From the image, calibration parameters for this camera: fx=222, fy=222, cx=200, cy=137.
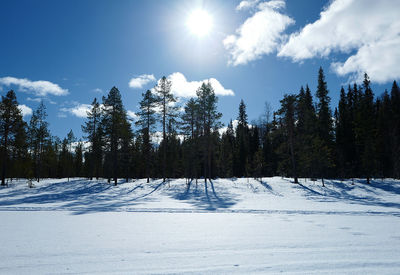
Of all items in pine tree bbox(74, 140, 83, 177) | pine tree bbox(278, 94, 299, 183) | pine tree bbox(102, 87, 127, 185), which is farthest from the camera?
pine tree bbox(74, 140, 83, 177)

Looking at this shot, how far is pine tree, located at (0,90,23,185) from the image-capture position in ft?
84.8

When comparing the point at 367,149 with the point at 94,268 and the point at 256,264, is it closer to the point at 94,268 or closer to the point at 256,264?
the point at 256,264

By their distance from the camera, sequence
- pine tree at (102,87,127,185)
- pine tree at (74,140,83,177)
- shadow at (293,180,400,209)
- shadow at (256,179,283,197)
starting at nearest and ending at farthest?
shadow at (293,180,400,209) < shadow at (256,179,283,197) < pine tree at (102,87,127,185) < pine tree at (74,140,83,177)

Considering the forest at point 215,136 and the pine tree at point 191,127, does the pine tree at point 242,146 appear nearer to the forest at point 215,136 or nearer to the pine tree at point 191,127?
the forest at point 215,136

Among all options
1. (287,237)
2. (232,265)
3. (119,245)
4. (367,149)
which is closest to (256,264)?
(232,265)

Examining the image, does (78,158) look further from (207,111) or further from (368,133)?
(368,133)

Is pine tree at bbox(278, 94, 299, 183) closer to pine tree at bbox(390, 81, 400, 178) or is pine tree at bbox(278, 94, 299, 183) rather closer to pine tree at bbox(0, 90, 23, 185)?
pine tree at bbox(390, 81, 400, 178)

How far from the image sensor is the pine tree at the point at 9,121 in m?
25.9

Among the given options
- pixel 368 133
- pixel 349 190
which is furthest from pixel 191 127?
pixel 368 133

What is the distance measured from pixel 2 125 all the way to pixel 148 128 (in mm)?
16637

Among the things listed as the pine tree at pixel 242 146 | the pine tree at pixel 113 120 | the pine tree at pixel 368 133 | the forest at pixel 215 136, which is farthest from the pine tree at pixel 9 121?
the pine tree at pixel 368 133

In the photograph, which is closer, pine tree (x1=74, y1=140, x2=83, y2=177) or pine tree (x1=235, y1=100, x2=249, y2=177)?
pine tree (x1=235, y1=100, x2=249, y2=177)

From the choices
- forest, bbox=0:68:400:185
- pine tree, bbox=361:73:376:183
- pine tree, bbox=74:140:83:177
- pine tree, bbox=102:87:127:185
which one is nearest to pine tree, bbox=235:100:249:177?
forest, bbox=0:68:400:185

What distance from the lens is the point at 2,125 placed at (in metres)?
25.8
